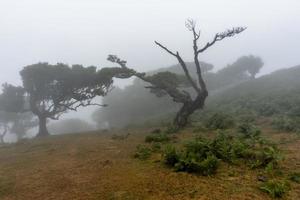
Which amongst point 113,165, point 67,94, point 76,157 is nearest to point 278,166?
point 113,165

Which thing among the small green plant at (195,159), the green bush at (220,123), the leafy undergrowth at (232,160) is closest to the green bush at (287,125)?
the green bush at (220,123)

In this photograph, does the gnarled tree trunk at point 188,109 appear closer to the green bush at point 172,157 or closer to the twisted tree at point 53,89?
the green bush at point 172,157

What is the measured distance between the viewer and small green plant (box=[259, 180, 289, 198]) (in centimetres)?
808

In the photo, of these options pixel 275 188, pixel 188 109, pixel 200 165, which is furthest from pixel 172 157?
pixel 188 109

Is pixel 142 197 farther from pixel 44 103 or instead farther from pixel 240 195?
pixel 44 103

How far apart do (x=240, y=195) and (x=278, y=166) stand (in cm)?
265

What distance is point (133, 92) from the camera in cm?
6338

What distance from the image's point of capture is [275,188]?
26.9ft

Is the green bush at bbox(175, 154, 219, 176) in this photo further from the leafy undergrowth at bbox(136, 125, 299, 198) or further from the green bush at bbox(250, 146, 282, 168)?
the green bush at bbox(250, 146, 282, 168)

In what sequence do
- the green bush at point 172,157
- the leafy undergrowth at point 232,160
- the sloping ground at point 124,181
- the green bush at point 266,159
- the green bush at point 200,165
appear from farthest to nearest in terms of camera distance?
the green bush at point 172,157 < the green bush at point 266,159 < the green bush at point 200,165 < the leafy undergrowth at point 232,160 < the sloping ground at point 124,181

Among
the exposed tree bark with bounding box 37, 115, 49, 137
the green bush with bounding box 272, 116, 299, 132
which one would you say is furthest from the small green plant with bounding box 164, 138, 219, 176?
the exposed tree bark with bounding box 37, 115, 49, 137

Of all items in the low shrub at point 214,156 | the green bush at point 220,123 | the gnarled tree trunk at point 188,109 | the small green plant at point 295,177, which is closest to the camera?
the small green plant at point 295,177

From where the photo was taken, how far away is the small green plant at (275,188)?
8078mm

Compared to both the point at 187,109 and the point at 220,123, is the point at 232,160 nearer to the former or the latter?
the point at 220,123
